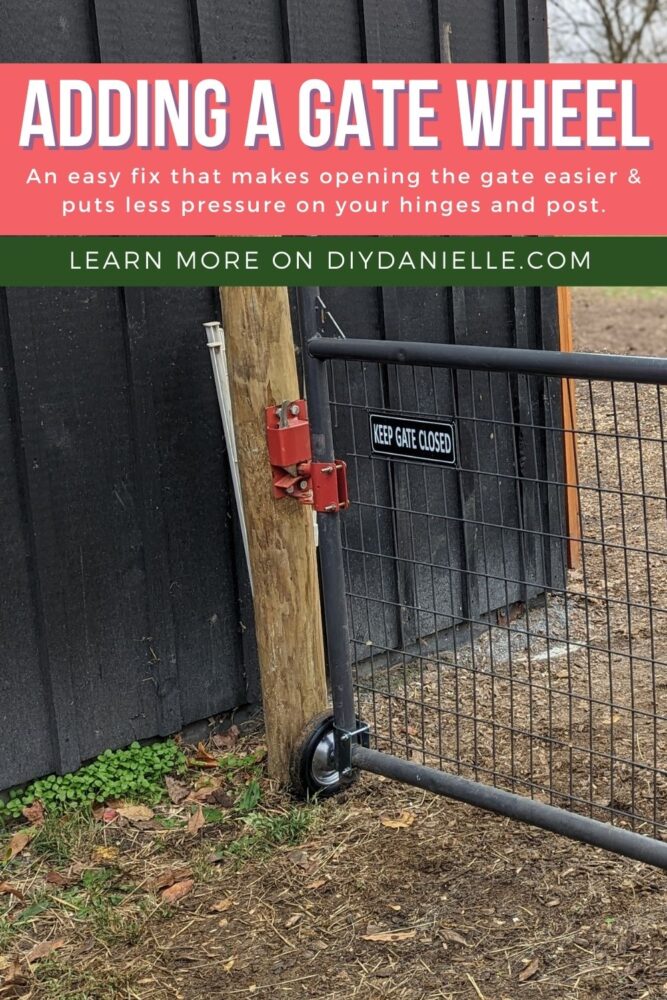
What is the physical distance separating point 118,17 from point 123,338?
1.03m

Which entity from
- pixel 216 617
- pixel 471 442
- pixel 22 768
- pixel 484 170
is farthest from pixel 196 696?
pixel 484 170

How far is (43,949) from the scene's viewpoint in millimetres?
3318

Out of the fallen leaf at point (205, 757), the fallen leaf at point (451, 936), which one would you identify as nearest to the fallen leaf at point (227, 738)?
the fallen leaf at point (205, 757)

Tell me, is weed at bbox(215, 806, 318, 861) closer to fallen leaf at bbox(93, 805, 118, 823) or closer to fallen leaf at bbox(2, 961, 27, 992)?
fallen leaf at bbox(93, 805, 118, 823)

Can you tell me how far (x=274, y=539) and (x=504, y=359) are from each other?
42.3 inches

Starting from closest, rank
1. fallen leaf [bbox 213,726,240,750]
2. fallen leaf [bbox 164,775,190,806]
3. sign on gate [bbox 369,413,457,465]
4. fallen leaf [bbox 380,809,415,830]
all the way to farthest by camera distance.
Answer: sign on gate [bbox 369,413,457,465] < fallen leaf [bbox 380,809,415,830] < fallen leaf [bbox 164,775,190,806] < fallen leaf [bbox 213,726,240,750]

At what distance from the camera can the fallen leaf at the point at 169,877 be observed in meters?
3.60

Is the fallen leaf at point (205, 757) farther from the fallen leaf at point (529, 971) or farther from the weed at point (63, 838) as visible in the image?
the fallen leaf at point (529, 971)

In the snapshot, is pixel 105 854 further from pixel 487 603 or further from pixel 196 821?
pixel 487 603

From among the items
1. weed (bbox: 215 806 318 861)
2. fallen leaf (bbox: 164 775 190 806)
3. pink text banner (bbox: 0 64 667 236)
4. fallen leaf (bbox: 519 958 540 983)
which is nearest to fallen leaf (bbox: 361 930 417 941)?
fallen leaf (bbox: 519 958 540 983)

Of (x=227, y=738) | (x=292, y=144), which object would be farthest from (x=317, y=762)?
(x=292, y=144)

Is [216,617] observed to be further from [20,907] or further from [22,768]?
[20,907]

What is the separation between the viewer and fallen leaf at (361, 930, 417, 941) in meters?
3.27

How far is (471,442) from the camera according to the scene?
17.1 ft
